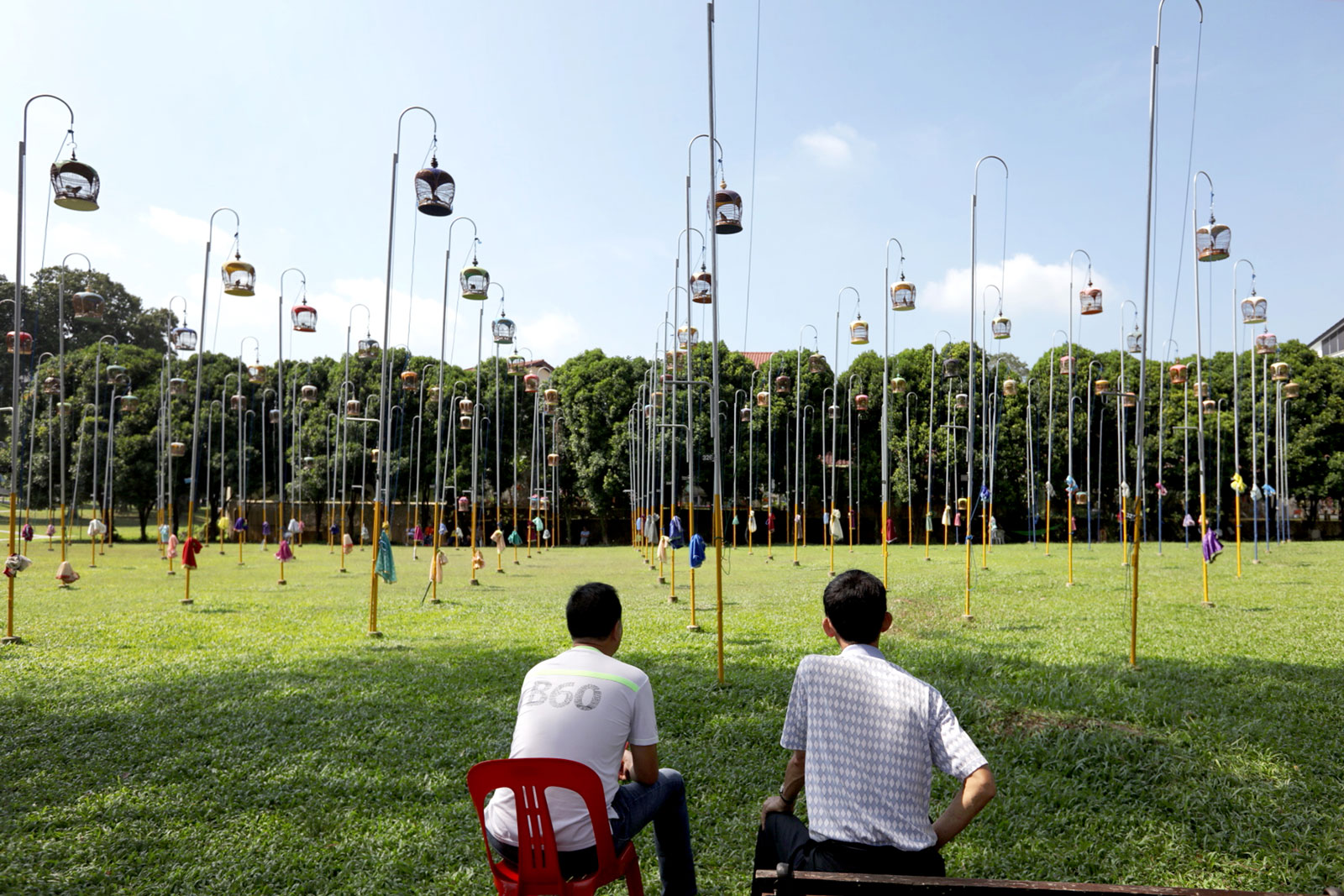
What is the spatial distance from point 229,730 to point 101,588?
13007 mm

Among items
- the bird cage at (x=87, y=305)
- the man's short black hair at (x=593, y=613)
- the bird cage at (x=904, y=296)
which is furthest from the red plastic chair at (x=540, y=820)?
the bird cage at (x=87, y=305)

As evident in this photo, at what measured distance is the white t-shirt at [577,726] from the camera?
9.73 ft

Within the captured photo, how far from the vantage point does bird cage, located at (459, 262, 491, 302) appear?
1206cm

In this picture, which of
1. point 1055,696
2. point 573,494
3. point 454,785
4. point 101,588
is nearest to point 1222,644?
point 1055,696

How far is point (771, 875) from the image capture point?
7.80ft

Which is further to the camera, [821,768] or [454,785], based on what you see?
[454,785]

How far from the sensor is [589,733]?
305 centimetres

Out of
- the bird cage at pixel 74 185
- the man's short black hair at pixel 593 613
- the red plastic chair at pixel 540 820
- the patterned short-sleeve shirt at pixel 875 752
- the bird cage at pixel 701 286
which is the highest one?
the bird cage at pixel 74 185

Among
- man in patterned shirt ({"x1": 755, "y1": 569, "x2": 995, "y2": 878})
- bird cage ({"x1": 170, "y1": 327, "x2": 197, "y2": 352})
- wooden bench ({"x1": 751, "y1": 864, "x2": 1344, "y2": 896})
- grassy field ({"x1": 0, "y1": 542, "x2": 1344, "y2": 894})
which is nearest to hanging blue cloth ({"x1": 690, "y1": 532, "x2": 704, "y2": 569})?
grassy field ({"x1": 0, "y1": 542, "x2": 1344, "y2": 894})

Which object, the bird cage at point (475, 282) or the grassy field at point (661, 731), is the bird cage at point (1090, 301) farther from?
the bird cage at point (475, 282)

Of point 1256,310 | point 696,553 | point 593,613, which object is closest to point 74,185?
point 696,553

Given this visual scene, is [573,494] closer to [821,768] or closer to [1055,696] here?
[1055,696]

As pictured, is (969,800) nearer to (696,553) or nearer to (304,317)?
(696,553)

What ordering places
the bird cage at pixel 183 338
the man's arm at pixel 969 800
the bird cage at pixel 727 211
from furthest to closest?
1. the bird cage at pixel 183 338
2. the bird cage at pixel 727 211
3. the man's arm at pixel 969 800
